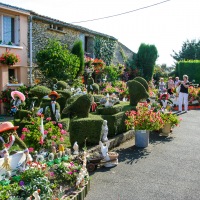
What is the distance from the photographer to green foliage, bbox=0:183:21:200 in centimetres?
386

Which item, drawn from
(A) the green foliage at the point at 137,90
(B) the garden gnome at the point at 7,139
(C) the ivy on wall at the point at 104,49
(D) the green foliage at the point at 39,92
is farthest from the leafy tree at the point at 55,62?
(B) the garden gnome at the point at 7,139

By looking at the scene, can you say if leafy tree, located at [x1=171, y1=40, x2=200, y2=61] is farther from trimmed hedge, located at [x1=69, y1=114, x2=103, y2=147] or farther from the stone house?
trimmed hedge, located at [x1=69, y1=114, x2=103, y2=147]

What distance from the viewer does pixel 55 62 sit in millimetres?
14211

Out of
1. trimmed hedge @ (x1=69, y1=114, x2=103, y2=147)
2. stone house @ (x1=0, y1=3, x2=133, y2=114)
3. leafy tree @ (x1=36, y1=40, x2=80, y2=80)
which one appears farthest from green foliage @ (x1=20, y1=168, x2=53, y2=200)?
leafy tree @ (x1=36, y1=40, x2=80, y2=80)

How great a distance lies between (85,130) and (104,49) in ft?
48.7

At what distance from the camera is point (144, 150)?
25.4ft

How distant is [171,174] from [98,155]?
1629 millimetres

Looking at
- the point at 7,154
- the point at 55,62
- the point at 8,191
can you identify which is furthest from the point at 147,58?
the point at 8,191

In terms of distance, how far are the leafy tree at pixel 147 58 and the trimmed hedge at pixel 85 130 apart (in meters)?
18.6

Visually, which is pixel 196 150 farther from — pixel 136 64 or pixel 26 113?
pixel 136 64

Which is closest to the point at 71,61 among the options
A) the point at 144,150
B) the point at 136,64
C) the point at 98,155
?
the point at 144,150

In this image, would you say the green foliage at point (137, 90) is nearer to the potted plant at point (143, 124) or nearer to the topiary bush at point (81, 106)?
the potted plant at point (143, 124)

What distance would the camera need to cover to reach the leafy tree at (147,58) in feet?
82.4

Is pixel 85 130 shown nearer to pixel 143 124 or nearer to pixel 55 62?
pixel 143 124
